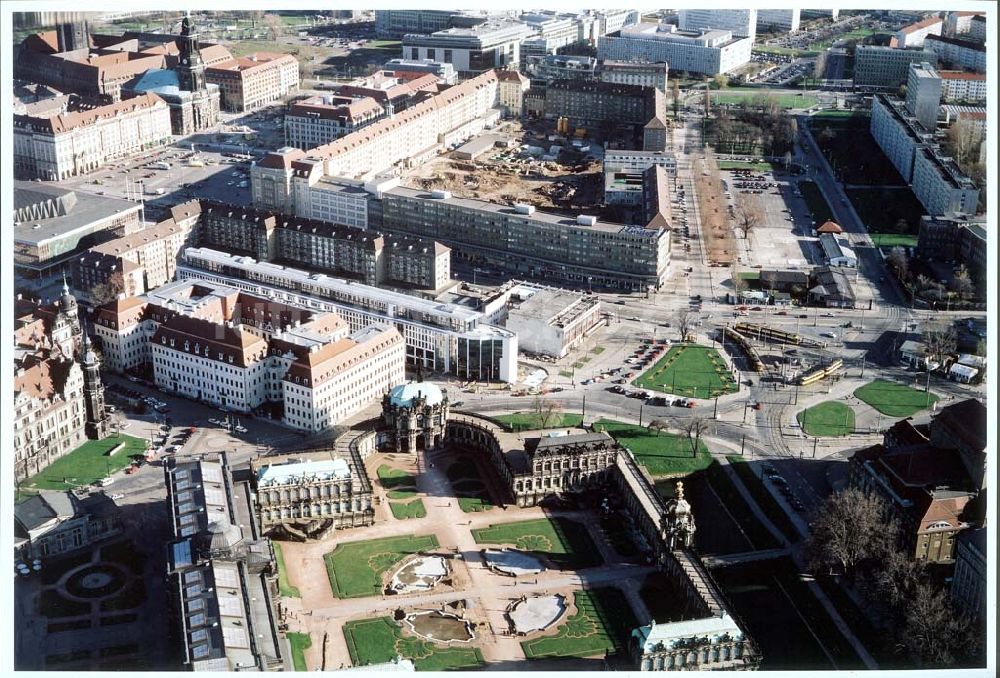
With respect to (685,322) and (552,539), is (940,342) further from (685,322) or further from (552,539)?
(552,539)

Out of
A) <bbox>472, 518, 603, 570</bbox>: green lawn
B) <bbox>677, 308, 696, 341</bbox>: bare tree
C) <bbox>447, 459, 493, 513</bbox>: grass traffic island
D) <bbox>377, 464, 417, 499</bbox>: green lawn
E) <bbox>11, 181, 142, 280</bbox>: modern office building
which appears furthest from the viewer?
<bbox>11, 181, 142, 280</bbox>: modern office building

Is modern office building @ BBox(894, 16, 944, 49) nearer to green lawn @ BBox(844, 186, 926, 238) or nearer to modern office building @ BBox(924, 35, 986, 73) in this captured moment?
modern office building @ BBox(924, 35, 986, 73)

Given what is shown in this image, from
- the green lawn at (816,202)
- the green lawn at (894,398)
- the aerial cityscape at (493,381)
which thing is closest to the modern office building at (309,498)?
the aerial cityscape at (493,381)

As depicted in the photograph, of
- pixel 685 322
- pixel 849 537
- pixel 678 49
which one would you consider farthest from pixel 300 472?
pixel 678 49

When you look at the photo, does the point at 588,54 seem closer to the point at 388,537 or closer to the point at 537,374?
the point at 537,374

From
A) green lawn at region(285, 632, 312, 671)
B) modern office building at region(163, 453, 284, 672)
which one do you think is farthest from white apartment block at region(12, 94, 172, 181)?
green lawn at region(285, 632, 312, 671)

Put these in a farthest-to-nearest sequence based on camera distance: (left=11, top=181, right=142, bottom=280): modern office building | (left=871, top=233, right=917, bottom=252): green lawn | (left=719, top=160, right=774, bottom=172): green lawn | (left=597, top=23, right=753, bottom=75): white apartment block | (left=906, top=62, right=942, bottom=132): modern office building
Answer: (left=597, top=23, right=753, bottom=75): white apartment block
(left=906, top=62, right=942, bottom=132): modern office building
(left=719, top=160, right=774, bottom=172): green lawn
(left=871, top=233, right=917, bottom=252): green lawn
(left=11, top=181, right=142, bottom=280): modern office building
